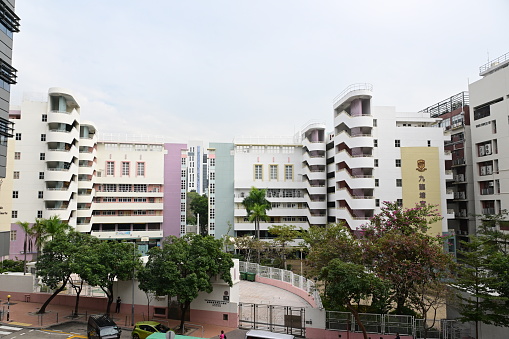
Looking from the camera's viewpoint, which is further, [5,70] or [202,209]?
[202,209]

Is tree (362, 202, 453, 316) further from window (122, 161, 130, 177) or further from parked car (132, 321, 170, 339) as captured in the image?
window (122, 161, 130, 177)

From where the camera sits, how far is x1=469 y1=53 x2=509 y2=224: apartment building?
43219 mm

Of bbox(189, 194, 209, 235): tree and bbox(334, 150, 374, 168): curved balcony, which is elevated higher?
bbox(334, 150, 374, 168): curved balcony

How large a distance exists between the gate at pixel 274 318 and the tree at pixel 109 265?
8.26m

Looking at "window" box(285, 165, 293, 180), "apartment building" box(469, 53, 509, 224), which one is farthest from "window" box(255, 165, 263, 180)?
"apartment building" box(469, 53, 509, 224)

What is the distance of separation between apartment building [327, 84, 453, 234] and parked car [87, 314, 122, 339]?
108 feet

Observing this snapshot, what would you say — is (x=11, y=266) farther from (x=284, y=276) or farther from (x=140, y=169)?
(x=284, y=276)

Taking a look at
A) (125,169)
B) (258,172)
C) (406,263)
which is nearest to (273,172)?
(258,172)

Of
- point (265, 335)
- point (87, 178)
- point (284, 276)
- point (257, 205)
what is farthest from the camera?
point (87, 178)

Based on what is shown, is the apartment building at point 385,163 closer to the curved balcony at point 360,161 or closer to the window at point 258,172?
the curved balcony at point 360,161

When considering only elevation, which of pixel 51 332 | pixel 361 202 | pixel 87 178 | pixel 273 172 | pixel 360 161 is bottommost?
pixel 51 332

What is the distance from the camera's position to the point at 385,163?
157ft

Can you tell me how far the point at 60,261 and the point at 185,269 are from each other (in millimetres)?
9812

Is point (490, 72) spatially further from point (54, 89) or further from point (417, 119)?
point (54, 89)
